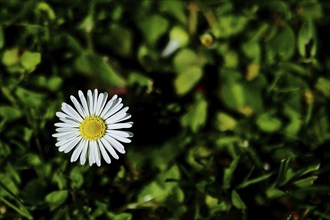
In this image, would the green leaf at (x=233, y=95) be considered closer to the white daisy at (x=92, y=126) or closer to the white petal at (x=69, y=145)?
the white daisy at (x=92, y=126)

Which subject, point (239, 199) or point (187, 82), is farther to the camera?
point (187, 82)

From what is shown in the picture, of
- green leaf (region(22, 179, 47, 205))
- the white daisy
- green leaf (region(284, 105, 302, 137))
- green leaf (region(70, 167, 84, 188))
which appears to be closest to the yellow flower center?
the white daisy

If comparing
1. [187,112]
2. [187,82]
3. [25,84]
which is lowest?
[187,112]

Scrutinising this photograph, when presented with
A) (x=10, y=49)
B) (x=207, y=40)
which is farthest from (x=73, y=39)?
(x=207, y=40)

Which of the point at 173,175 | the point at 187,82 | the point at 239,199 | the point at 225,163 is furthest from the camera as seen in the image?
the point at 187,82

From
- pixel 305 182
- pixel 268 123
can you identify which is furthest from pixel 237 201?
pixel 268 123

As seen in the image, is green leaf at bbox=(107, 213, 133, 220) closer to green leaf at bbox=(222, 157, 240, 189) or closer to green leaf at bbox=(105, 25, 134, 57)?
green leaf at bbox=(222, 157, 240, 189)

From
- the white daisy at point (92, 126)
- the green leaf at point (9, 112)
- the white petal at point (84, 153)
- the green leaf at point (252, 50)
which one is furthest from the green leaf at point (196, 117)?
the green leaf at point (9, 112)

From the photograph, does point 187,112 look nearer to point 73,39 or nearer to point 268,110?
point 268,110
